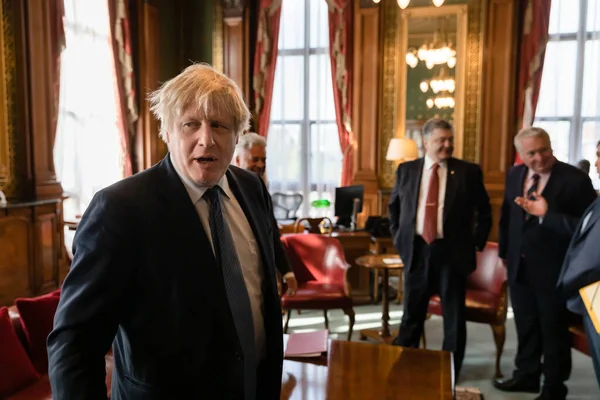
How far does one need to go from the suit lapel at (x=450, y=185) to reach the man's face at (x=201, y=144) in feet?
6.80

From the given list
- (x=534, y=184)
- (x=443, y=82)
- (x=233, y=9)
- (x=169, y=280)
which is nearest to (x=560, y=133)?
(x=443, y=82)

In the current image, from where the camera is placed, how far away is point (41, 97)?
14.5 ft

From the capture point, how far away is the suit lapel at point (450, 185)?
9.57ft

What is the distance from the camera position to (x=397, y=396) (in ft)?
6.24

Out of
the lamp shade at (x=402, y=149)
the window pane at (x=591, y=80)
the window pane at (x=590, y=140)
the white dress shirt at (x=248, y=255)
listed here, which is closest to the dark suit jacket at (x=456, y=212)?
the white dress shirt at (x=248, y=255)

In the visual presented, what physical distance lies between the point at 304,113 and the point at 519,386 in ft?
15.4

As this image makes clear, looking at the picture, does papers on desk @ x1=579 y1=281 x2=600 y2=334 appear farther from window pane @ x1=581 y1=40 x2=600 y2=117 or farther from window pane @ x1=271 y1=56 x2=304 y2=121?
window pane @ x1=271 y1=56 x2=304 y2=121

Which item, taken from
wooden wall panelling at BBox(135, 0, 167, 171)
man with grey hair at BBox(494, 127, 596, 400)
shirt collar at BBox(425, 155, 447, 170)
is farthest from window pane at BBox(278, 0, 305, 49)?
man with grey hair at BBox(494, 127, 596, 400)

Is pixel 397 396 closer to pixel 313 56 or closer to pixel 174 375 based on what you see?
pixel 174 375

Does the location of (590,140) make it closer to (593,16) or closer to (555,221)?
(593,16)

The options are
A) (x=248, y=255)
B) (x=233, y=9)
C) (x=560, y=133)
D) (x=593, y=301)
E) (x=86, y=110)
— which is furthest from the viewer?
(x=233, y=9)

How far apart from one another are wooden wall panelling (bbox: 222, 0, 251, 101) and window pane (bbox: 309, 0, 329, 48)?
89 cm

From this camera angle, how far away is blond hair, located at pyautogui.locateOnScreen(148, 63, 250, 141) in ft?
3.55

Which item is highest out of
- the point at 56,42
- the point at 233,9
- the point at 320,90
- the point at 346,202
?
the point at 233,9
